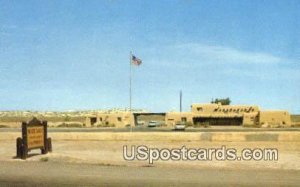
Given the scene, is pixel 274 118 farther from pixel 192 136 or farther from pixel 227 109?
pixel 192 136

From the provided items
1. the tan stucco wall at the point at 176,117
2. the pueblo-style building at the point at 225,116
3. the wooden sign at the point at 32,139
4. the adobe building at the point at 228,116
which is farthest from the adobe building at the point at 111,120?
the wooden sign at the point at 32,139

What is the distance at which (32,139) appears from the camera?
24750 mm

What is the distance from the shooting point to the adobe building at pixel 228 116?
86.2m

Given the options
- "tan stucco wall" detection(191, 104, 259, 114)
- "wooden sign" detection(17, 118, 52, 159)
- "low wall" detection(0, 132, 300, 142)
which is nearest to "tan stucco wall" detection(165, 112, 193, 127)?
"tan stucco wall" detection(191, 104, 259, 114)

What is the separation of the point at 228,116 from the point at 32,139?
65.8m

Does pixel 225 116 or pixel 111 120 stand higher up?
pixel 225 116

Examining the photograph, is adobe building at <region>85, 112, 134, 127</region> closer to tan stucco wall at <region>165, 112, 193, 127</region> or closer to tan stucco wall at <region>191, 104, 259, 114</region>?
tan stucco wall at <region>165, 112, 193, 127</region>

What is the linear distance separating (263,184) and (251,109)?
247 ft

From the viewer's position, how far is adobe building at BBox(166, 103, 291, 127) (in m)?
86.2

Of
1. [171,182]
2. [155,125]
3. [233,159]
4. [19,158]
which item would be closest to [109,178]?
[171,182]

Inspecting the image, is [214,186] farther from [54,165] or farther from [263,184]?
[54,165]

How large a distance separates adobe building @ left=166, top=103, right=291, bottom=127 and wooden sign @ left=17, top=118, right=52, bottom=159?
62.1 meters

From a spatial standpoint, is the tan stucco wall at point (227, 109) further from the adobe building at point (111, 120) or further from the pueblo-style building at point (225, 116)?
the adobe building at point (111, 120)

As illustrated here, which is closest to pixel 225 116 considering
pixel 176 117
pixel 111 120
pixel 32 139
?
pixel 176 117
